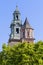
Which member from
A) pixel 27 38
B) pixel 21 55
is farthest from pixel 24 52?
pixel 27 38

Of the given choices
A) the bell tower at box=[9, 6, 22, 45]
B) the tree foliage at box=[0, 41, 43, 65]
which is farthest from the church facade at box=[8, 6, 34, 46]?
the tree foliage at box=[0, 41, 43, 65]

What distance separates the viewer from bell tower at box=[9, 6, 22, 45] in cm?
11381

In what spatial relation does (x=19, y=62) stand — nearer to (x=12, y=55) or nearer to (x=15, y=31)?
(x=12, y=55)

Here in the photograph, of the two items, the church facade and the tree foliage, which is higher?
the tree foliage

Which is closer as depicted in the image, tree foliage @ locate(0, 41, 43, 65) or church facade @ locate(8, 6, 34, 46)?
tree foliage @ locate(0, 41, 43, 65)

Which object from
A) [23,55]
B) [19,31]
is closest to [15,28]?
[19,31]

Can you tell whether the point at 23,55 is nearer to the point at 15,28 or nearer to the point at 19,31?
the point at 19,31

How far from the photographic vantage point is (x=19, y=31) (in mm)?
115062

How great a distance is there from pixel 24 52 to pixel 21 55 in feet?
2.89

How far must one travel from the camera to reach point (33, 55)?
57062 mm

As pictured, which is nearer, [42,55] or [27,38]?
[42,55]

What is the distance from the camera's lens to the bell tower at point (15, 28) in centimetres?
11381

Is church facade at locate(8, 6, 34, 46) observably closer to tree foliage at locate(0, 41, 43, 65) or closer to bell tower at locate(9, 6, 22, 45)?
bell tower at locate(9, 6, 22, 45)

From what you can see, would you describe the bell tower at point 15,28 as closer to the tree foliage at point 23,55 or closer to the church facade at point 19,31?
the church facade at point 19,31
